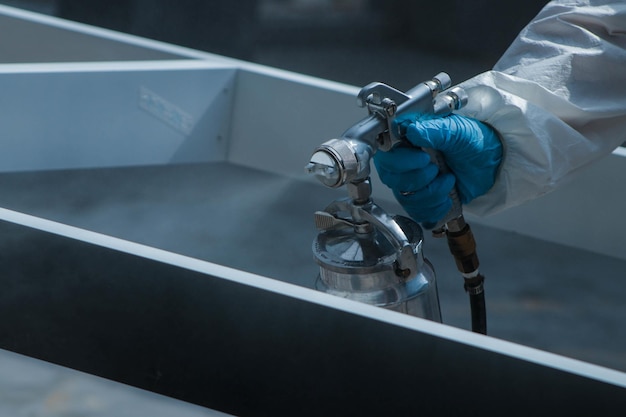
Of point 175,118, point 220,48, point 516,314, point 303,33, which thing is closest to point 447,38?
point 303,33

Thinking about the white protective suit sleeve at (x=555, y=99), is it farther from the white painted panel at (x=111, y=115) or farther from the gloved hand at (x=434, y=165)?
the white painted panel at (x=111, y=115)

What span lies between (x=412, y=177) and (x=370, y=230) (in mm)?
74

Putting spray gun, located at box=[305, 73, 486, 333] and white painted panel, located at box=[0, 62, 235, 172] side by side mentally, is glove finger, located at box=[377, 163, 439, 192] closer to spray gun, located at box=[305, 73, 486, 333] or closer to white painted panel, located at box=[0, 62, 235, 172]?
spray gun, located at box=[305, 73, 486, 333]

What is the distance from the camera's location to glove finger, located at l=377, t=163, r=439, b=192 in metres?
0.85

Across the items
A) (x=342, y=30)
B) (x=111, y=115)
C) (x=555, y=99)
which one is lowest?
(x=342, y=30)

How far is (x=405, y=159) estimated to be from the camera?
2.72 feet

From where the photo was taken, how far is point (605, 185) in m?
1.22

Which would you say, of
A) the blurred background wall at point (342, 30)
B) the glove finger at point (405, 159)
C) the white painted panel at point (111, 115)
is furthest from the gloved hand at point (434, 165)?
the blurred background wall at point (342, 30)

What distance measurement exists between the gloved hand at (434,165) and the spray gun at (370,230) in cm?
2

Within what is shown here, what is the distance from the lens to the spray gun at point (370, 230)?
760 millimetres

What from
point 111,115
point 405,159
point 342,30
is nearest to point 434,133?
point 405,159

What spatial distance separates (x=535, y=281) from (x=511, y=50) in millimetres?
365

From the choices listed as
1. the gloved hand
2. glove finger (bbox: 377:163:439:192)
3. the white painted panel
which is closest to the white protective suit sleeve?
the gloved hand

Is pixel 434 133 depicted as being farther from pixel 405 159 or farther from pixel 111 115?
pixel 111 115
